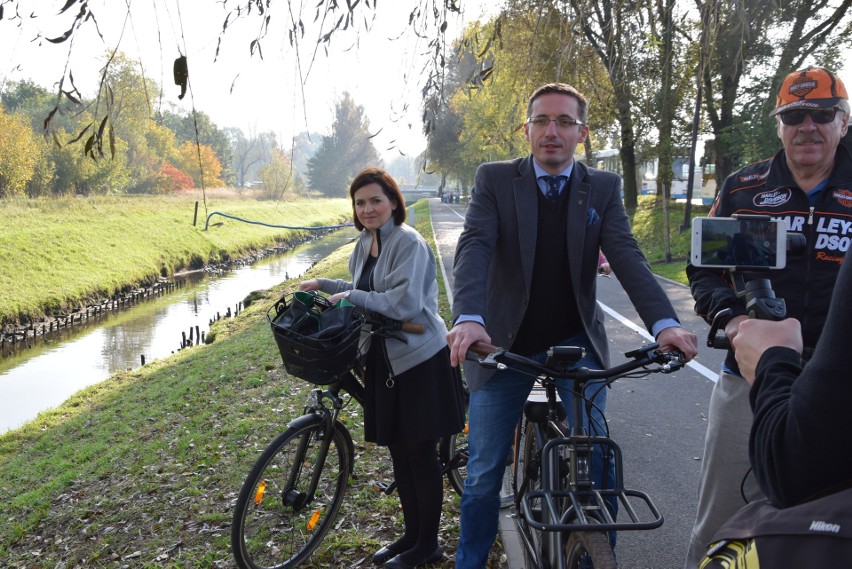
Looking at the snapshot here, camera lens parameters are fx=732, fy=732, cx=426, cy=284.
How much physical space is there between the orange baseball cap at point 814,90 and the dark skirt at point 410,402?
77.5 inches

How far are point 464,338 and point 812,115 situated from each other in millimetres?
1449

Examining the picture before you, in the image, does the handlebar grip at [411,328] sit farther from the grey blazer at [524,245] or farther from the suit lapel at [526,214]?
the suit lapel at [526,214]

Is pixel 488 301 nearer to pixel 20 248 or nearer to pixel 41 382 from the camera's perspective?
pixel 41 382

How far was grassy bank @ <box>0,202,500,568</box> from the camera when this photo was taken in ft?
16.5

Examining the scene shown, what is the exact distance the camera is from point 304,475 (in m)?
4.16

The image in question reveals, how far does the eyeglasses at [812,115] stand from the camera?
2.55m

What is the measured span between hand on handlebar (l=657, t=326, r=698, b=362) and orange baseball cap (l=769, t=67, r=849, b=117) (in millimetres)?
877

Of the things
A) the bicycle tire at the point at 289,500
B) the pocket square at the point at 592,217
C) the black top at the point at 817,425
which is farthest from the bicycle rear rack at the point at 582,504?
the bicycle tire at the point at 289,500

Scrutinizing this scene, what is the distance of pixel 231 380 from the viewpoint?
10719 millimetres

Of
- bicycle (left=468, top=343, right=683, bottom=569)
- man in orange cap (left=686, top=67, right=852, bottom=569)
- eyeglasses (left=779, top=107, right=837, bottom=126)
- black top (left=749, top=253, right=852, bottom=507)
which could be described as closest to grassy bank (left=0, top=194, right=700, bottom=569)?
bicycle (left=468, top=343, right=683, bottom=569)

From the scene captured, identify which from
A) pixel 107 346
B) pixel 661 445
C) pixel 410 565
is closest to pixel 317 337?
pixel 410 565

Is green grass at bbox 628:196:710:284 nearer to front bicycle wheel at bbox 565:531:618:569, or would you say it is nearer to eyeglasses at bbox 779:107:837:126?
eyeglasses at bbox 779:107:837:126

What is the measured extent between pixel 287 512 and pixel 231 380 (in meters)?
6.87

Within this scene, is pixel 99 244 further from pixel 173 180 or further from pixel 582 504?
pixel 173 180
